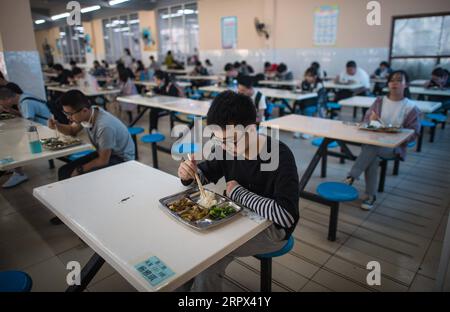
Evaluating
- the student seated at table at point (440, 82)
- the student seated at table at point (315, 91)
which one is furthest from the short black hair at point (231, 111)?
the student seated at table at point (440, 82)

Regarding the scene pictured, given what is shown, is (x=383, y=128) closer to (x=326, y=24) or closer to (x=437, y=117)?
(x=437, y=117)

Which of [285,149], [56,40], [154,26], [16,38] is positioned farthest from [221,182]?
[56,40]

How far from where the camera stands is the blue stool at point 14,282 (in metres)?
1.35

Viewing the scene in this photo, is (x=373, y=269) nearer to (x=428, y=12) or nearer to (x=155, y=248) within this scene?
(x=155, y=248)

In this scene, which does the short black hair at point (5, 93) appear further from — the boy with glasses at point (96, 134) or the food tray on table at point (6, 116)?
the boy with glasses at point (96, 134)

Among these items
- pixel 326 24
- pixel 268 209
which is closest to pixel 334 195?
pixel 268 209

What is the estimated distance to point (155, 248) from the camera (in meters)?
1.21

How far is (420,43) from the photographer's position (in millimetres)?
7457

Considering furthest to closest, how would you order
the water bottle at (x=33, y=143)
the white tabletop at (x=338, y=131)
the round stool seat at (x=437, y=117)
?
the round stool seat at (x=437, y=117) < the white tabletop at (x=338, y=131) < the water bottle at (x=33, y=143)

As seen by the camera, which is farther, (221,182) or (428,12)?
(428,12)

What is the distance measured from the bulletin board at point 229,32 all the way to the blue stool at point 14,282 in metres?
10.6

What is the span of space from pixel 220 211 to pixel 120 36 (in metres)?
16.0

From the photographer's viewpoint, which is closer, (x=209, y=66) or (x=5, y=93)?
(x=5, y=93)
